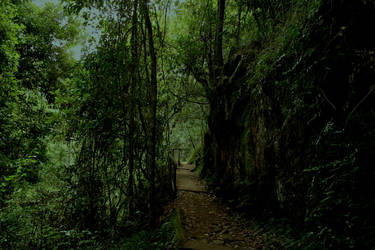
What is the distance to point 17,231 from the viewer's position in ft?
17.9

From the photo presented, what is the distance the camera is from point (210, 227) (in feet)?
16.5

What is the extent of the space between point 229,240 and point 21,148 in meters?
7.87

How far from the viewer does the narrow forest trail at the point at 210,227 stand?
4125mm

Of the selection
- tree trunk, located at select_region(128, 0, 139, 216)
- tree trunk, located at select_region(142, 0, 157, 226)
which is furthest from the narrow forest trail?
tree trunk, located at select_region(128, 0, 139, 216)

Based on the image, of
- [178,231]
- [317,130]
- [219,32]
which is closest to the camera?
[317,130]

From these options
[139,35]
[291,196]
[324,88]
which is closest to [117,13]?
[139,35]

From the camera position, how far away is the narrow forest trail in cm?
412

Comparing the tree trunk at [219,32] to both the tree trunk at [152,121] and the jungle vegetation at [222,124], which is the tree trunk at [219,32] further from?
the tree trunk at [152,121]

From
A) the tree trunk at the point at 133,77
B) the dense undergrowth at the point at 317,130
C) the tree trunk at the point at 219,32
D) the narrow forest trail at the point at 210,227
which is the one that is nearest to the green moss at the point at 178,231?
the narrow forest trail at the point at 210,227

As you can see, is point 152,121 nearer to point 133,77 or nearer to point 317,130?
point 133,77

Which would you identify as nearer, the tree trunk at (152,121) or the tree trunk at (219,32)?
the tree trunk at (152,121)

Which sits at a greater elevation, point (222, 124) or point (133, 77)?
point (133, 77)

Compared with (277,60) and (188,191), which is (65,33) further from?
(277,60)

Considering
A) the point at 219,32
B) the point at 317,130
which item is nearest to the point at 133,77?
the point at 317,130
